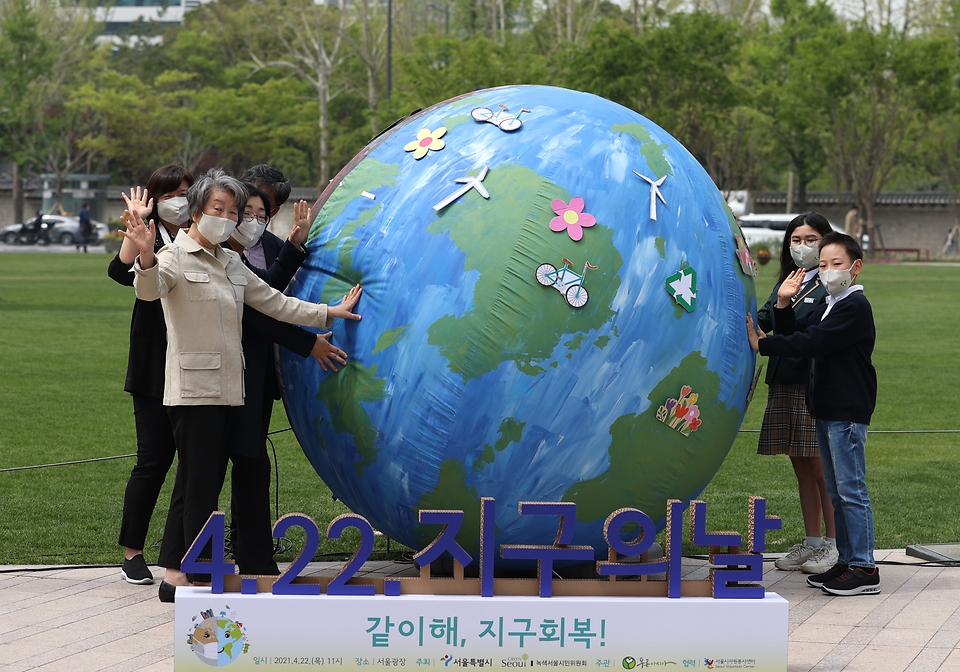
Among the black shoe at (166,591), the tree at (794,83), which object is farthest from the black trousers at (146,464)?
the tree at (794,83)

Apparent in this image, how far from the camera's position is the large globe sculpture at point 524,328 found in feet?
17.0

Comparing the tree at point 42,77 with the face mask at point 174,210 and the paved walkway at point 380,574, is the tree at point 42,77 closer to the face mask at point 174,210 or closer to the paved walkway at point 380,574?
the face mask at point 174,210

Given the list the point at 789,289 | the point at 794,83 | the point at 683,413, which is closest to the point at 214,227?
the point at 683,413

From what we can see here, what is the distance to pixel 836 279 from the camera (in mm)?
6051

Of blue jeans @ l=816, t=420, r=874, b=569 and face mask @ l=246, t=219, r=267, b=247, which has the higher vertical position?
face mask @ l=246, t=219, r=267, b=247

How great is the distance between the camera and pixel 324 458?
575 centimetres

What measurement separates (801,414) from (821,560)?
82 centimetres

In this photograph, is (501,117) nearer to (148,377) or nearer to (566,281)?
→ (566,281)

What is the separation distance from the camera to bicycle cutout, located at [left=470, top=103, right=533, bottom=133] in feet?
18.6

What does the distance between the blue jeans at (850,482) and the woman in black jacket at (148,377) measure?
3439mm

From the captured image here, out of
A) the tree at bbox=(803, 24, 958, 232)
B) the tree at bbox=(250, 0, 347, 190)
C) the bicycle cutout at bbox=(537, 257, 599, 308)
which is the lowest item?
the bicycle cutout at bbox=(537, 257, 599, 308)

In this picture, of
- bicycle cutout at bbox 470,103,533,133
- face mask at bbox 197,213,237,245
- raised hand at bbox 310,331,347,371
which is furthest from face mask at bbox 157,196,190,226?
bicycle cutout at bbox 470,103,533,133

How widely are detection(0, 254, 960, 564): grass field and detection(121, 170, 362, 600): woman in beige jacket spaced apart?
1785 millimetres

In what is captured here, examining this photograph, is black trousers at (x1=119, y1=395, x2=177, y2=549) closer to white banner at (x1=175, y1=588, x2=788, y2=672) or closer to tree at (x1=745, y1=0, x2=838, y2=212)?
white banner at (x1=175, y1=588, x2=788, y2=672)
